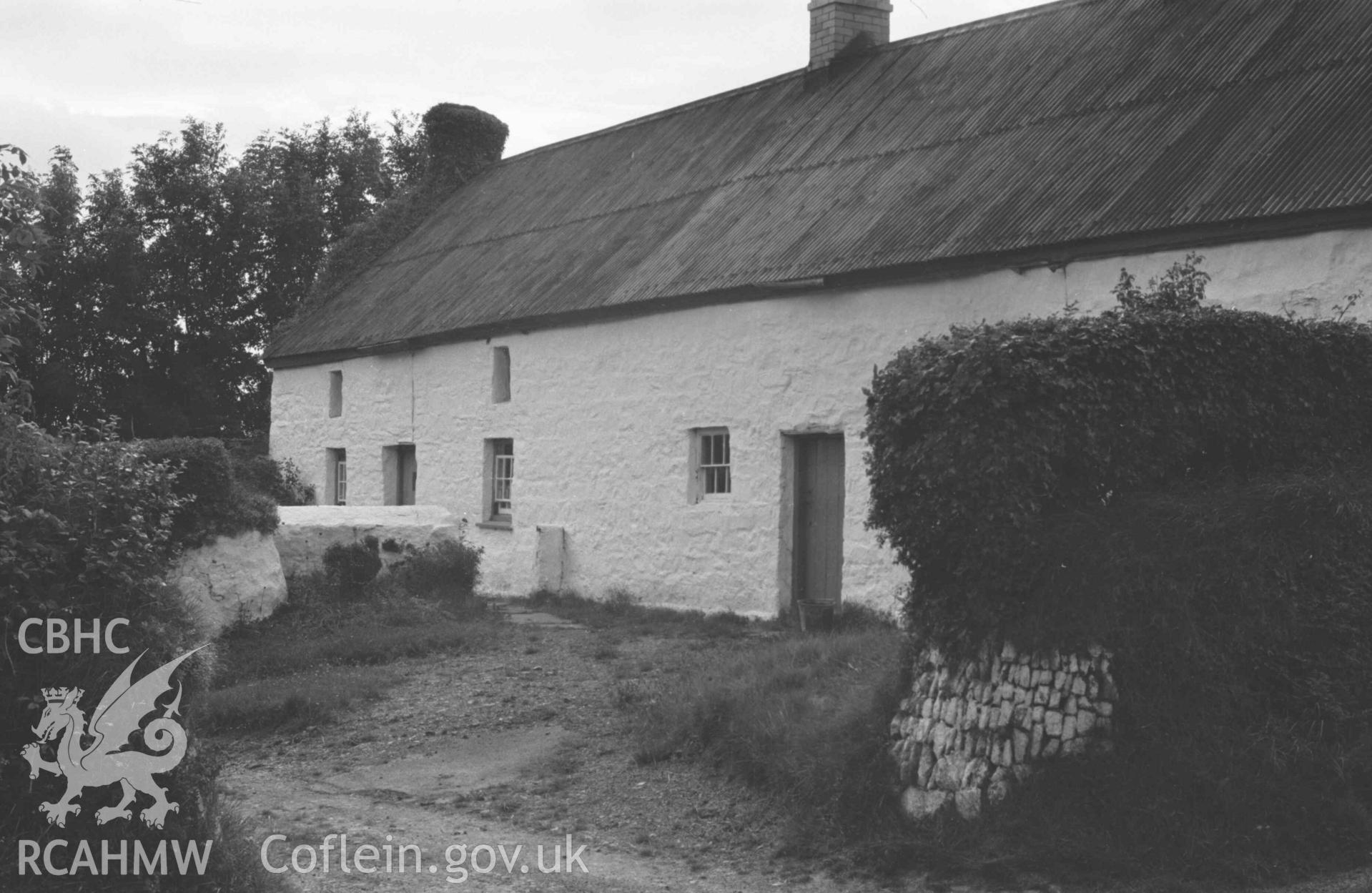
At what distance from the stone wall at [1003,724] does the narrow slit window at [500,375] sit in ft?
41.7

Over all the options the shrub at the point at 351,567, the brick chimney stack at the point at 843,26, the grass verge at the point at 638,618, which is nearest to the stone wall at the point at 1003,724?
the grass verge at the point at 638,618

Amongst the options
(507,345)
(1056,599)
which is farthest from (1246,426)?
(507,345)

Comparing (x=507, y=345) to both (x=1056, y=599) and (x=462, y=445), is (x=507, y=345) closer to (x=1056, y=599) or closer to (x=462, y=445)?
(x=462, y=445)

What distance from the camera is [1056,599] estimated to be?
724cm

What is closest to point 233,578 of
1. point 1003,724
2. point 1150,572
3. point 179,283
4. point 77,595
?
point 77,595

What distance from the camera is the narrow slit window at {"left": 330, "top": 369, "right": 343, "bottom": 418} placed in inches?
942

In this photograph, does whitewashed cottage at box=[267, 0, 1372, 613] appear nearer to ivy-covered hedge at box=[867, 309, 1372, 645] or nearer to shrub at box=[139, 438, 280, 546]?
ivy-covered hedge at box=[867, 309, 1372, 645]

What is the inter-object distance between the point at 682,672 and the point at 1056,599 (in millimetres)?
4890

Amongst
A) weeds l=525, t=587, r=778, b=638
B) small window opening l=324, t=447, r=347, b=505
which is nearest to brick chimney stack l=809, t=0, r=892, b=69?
weeds l=525, t=587, r=778, b=638

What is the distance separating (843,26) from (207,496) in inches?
448

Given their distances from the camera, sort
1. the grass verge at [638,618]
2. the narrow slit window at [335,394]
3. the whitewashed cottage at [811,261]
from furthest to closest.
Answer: the narrow slit window at [335,394]
the grass verge at [638,618]
the whitewashed cottage at [811,261]

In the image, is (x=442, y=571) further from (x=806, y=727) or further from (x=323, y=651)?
(x=806, y=727)

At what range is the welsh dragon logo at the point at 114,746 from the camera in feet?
18.9

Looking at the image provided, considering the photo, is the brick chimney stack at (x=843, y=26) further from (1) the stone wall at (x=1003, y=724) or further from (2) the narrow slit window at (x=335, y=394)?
(1) the stone wall at (x=1003, y=724)
